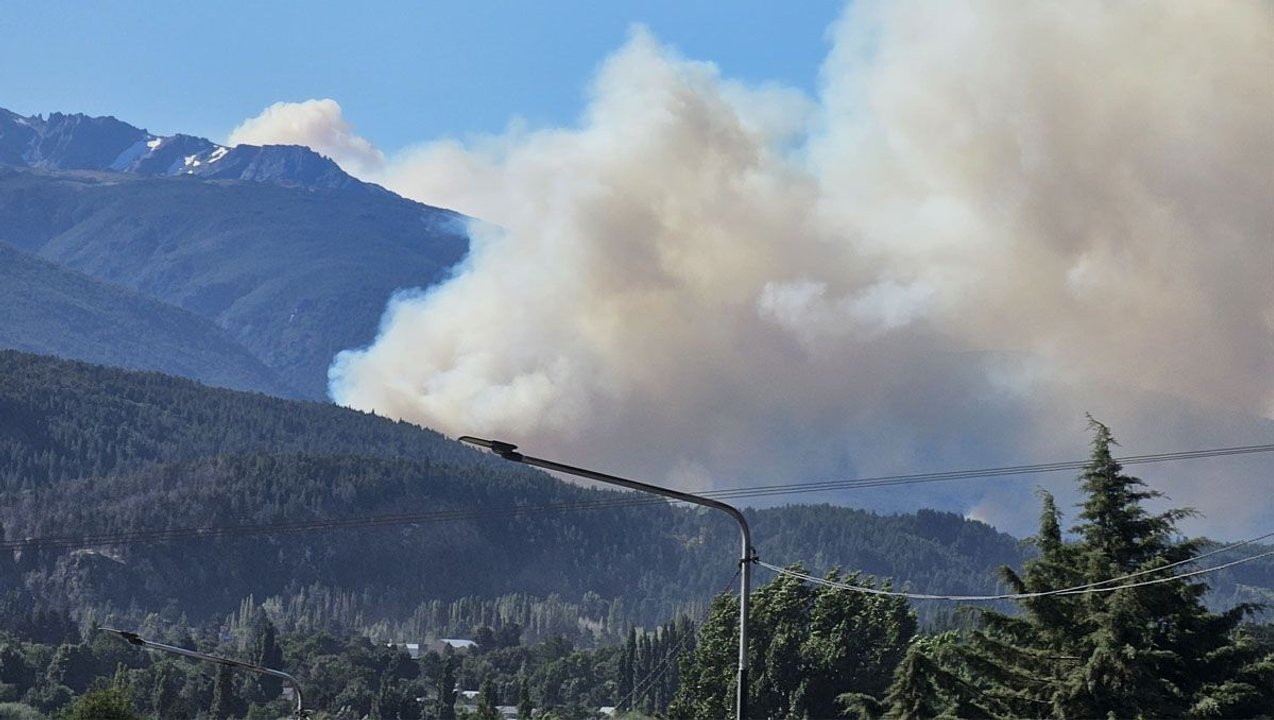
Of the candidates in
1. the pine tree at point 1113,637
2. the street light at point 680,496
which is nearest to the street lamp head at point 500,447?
the street light at point 680,496

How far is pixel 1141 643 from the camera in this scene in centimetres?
10900

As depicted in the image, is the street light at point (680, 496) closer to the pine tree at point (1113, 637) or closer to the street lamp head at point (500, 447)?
the street lamp head at point (500, 447)

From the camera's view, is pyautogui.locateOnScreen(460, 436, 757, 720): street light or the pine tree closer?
pyautogui.locateOnScreen(460, 436, 757, 720): street light

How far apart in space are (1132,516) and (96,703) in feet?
264

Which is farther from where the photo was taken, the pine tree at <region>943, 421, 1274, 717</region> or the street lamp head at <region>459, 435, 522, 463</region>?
the pine tree at <region>943, 421, 1274, 717</region>

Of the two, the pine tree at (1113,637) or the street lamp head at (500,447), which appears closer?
the street lamp head at (500,447)

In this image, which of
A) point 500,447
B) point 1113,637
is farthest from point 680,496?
point 1113,637

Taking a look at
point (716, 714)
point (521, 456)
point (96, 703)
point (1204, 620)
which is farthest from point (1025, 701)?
point (716, 714)

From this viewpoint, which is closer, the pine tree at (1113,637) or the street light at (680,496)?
the street light at (680,496)

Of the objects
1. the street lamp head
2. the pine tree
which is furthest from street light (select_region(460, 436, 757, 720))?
the pine tree

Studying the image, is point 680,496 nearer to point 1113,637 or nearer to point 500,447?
point 500,447

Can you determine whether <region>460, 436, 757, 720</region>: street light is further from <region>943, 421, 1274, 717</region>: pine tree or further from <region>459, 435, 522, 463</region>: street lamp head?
<region>943, 421, 1274, 717</region>: pine tree

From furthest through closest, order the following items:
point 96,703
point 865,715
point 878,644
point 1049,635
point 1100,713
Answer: point 878,644, point 96,703, point 865,715, point 1049,635, point 1100,713

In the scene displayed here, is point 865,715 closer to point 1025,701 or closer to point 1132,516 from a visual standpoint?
point 1025,701
